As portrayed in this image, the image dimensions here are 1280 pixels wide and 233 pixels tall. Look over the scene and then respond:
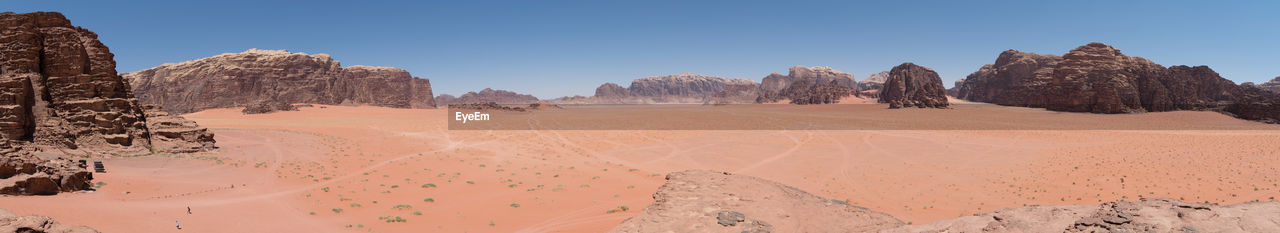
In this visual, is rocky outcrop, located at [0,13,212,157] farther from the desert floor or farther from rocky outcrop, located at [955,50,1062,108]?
rocky outcrop, located at [955,50,1062,108]

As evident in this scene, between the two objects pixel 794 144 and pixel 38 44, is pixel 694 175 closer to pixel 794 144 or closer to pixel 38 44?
pixel 794 144

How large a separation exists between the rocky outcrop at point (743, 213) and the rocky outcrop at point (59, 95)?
16301 millimetres

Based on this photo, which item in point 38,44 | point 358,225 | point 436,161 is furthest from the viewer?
point 436,161

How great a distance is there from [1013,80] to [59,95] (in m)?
109

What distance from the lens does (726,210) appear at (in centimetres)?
892

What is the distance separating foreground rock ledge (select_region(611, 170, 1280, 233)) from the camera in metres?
5.00

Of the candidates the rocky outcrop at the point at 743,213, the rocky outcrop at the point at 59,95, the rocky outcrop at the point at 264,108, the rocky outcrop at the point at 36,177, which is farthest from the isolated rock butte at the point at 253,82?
the rocky outcrop at the point at 743,213

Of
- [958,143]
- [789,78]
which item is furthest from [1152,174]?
[789,78]

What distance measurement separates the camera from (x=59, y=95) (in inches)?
542

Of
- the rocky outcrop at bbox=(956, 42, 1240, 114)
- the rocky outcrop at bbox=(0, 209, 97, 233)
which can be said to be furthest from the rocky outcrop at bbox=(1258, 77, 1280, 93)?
the rocky outcrop at bbox=(0, 209, 97, 233)

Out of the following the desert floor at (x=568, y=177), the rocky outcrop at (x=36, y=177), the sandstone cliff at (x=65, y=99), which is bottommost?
the desert floor at (x=568, y=177)

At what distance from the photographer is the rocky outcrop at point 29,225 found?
4.50 m

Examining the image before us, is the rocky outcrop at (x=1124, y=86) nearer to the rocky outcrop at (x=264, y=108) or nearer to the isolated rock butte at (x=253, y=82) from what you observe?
the rocky outcrop at (x=264, y=108)

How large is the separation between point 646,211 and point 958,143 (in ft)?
72.8
